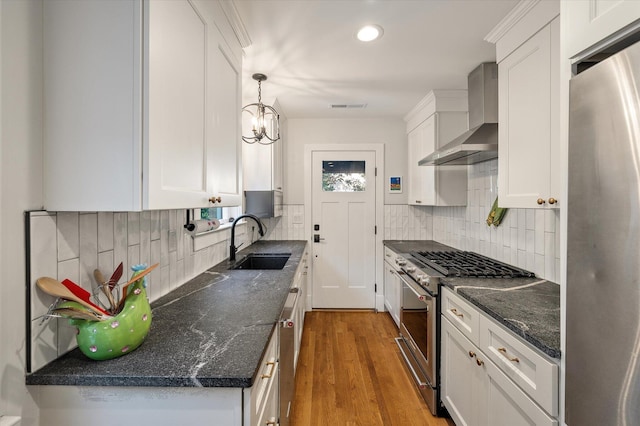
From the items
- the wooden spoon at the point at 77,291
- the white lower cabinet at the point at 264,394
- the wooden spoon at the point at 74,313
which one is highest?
the wooden spoon at the point at 77,291

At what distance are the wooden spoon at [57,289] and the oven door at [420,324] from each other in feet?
5.91

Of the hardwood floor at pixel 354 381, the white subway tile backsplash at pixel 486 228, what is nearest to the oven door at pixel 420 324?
the hardwood floor at pixel 354 381

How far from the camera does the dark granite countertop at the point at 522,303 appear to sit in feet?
3.57

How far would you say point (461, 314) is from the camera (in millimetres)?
1643

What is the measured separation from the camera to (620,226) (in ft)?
2.36

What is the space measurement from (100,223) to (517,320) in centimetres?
166

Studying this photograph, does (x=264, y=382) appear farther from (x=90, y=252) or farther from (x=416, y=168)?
(x=416, y=168)

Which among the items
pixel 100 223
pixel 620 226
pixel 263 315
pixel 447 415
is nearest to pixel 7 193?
pixel 100 223

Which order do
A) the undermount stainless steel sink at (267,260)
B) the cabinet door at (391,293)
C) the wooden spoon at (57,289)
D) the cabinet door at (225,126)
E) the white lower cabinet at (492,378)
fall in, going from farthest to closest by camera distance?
the cabinet door at (391,293), the undermount stainless steel sink at (267,260), the cabinet door at (225,126), the white lower cabinet at (492,378), the wooden spoon at (57,289)

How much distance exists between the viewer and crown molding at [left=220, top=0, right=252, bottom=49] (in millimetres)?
1463

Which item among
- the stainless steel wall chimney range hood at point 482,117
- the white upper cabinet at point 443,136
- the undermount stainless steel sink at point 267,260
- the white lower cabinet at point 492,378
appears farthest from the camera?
the white upper cabinet at point 443,136

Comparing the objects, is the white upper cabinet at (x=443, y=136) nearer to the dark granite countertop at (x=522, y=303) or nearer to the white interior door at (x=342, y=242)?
the white interior door at (x=342, y=242)

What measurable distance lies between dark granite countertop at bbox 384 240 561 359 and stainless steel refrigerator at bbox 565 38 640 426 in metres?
0.19

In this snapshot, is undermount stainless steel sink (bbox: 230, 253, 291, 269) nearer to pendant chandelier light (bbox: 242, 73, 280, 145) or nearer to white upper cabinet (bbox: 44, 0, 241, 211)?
pendant chandelier light (bbox: 242, 73, 280, 145)
